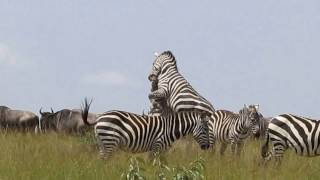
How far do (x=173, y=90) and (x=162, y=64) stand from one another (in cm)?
115

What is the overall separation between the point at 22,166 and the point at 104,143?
299 cm

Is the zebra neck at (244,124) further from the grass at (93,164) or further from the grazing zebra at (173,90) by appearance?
the grazing zebra at (173,90)

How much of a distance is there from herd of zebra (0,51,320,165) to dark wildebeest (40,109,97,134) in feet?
17.5

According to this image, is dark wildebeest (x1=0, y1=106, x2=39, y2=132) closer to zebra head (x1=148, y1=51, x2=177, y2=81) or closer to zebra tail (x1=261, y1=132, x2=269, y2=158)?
zebra head (x1=148, y1=51, x2=177, y2=81)

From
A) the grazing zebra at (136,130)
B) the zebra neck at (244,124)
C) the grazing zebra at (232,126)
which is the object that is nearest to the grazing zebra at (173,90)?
the grazing zebra at (232,126)

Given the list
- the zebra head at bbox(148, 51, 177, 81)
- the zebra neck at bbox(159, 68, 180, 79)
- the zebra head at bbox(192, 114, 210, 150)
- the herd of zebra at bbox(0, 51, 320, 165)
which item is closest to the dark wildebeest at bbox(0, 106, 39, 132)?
the zebra head at bbox(148, 51, 177, 81)

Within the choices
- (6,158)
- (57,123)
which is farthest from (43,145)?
(57,123)

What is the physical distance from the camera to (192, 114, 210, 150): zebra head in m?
13.8

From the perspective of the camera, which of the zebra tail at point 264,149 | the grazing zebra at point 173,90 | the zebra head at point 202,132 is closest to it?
the zebra tail at point 264,149

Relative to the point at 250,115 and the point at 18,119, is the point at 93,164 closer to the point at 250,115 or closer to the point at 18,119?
the point at 250,115

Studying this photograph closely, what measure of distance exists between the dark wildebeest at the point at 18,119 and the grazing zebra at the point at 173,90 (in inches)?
287

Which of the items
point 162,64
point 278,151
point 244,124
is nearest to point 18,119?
point 162,64

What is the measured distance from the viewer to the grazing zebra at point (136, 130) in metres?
12.2

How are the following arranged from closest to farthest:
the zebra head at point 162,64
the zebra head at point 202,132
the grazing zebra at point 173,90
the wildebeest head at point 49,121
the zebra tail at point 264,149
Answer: the zebra tail at point 264,149
the zebra head at point 202,132
the grazing zebra at point 173,90
the zebra head at point 162,64
the wildebeest head at point 49,121
